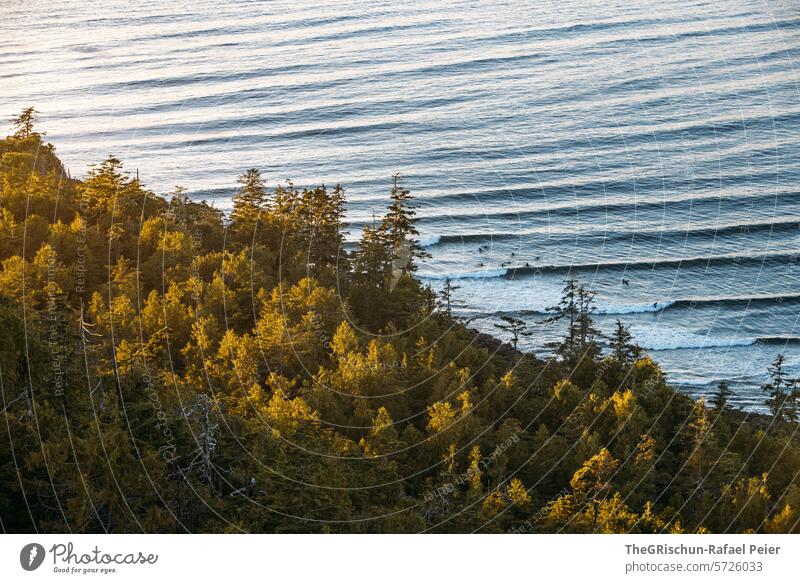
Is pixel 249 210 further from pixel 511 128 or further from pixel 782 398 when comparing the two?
pixel 511 128

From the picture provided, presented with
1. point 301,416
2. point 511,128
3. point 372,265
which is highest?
point 511,128

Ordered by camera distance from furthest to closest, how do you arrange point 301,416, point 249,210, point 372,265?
1. point 249,210
2. point 372,265
3. point 301,416

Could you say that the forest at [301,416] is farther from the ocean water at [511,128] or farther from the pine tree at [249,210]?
the ocean water at [511,128]

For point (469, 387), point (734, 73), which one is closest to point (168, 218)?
point (469, 387)
